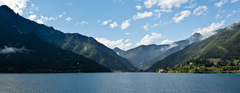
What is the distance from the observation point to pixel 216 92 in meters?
74.6

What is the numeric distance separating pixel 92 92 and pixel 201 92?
48.0m

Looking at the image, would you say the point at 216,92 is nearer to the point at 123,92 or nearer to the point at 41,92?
the point at 123,92

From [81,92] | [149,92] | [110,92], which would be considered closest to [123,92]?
[110,92]

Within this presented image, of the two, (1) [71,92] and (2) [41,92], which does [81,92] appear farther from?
(2) [41,92]

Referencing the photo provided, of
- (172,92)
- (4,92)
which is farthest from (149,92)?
(4,92)

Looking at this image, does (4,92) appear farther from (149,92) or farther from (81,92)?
(149,92)

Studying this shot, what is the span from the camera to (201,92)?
75312 millimetres

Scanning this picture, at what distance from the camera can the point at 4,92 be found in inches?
2904

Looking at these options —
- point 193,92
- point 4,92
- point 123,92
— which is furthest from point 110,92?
point 4,92

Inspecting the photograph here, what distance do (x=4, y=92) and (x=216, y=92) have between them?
91.5 meters

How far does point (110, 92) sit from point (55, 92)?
24239 mm

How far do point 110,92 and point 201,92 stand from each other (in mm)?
40034

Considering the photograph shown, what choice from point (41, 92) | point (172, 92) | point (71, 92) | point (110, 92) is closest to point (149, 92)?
point (172, 92)

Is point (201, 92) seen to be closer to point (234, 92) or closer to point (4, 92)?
point (234, 92)
